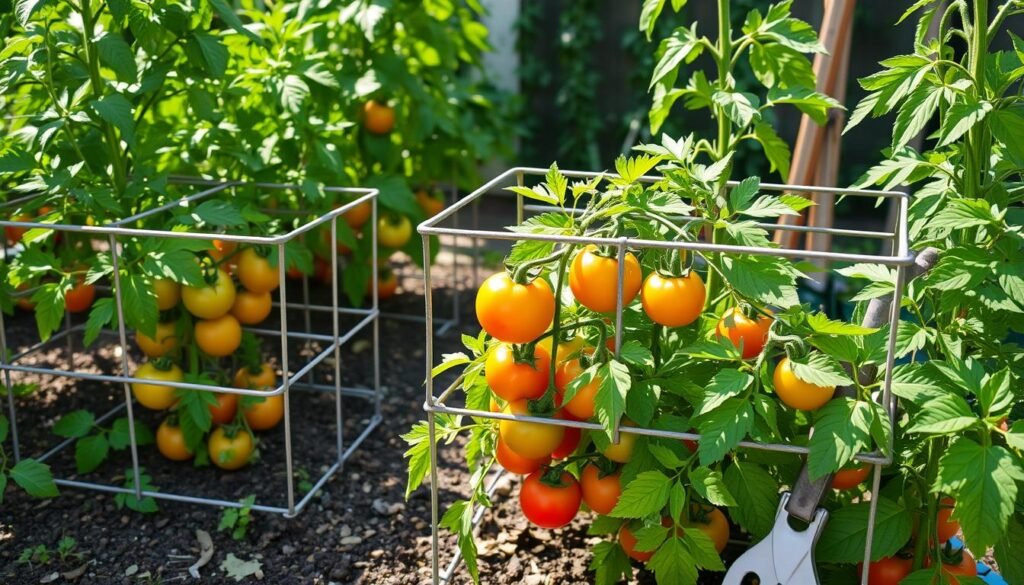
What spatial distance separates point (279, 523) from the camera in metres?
2.35

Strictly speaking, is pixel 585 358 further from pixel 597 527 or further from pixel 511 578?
pixel 511 578

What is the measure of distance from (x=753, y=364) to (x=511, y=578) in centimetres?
74

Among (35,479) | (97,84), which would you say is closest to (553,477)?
(35,479)

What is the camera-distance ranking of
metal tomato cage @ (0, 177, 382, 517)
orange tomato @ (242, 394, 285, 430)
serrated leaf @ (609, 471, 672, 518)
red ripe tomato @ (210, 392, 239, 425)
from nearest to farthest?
serrated leaf @ (609, 471, 672, 518)
metal tomato cage @ (0, 177, 382, 517)
red ripe tomato @ (210, 392, 239, 425)
orange tomato @ (242, 394, 285, 430)

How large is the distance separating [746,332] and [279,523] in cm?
121

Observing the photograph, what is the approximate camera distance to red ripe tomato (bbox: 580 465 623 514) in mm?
1819

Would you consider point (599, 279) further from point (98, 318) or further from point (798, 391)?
point (98, 318)

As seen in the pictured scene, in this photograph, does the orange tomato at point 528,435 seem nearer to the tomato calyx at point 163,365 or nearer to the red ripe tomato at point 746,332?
the red ripe tomato at point 746,332

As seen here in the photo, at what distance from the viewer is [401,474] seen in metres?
2.62

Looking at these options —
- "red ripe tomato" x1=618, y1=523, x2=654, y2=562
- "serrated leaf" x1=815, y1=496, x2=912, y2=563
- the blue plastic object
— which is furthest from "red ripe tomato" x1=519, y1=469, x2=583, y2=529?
the blue plastic object

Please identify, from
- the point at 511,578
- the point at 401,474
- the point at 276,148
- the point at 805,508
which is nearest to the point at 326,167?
the point at 276,148

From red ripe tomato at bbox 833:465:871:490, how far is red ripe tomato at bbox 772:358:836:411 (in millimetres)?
203

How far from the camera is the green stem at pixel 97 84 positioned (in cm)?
223

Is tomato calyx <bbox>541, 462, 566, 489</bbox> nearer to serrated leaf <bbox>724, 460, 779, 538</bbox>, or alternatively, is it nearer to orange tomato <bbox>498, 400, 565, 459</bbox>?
orange tomato <bbox>498, 400, 565, 459</bbox>
